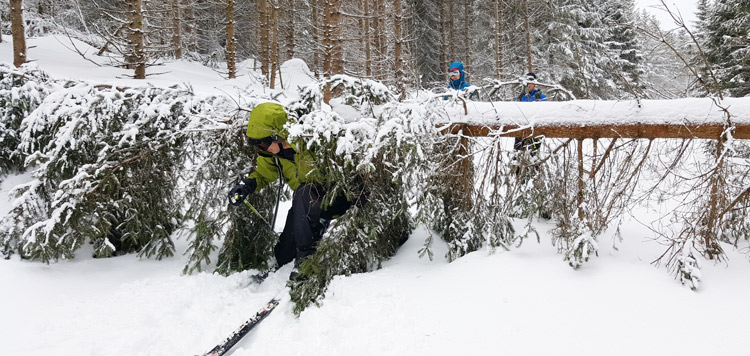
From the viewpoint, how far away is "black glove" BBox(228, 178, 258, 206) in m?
3.94

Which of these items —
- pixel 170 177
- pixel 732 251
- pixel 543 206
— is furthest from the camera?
Answer: pixel 170 177

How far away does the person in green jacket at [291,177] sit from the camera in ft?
12.4

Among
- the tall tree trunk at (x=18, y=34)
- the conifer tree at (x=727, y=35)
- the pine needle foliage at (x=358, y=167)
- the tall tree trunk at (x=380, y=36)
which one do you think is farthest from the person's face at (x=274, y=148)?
the conifer tree at (x=727, y=35)

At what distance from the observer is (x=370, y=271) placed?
4.02m

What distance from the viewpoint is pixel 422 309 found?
10.0ft

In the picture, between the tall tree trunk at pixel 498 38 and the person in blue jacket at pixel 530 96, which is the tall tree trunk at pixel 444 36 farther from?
the person in blue jacket at pixel 530 96

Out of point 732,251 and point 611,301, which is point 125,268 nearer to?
point 611,301

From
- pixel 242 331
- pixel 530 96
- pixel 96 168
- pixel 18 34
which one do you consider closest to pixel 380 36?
pixel 530 96

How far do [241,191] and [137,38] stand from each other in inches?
412

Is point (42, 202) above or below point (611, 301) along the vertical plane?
above

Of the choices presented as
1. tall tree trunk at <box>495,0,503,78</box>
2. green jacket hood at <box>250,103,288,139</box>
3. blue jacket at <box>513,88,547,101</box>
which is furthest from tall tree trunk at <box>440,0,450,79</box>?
green jacket hood at <box>250,103,288,139</box>

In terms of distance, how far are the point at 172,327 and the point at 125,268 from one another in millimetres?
1441

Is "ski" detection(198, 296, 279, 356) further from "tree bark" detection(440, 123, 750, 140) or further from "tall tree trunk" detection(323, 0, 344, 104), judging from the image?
"tall tree trunk" detection(323, 0, 344, 104)

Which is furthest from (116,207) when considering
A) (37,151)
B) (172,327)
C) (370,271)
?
(370,271)
